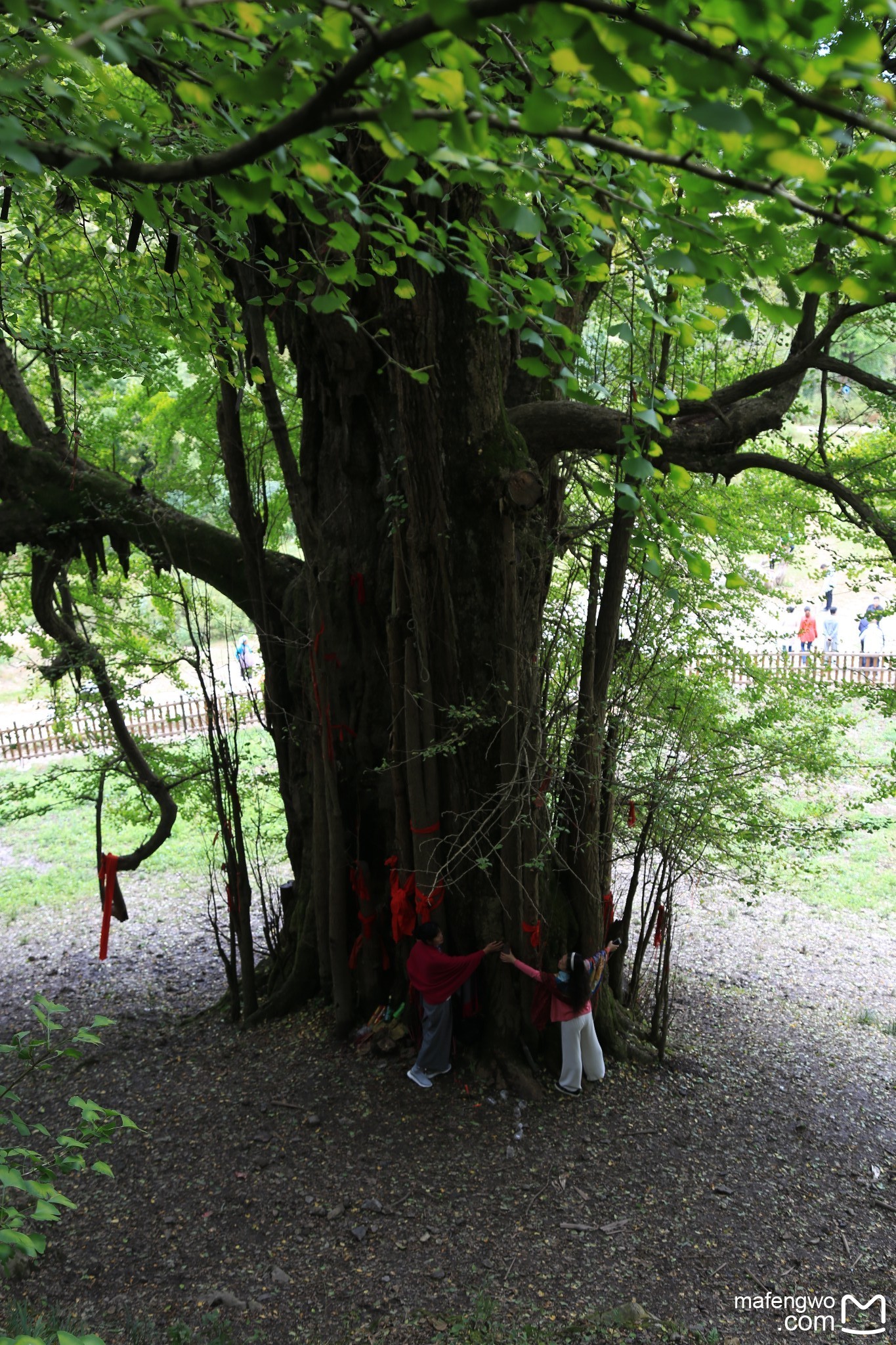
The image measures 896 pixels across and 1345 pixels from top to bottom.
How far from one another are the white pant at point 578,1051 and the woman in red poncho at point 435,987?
70 centimetres

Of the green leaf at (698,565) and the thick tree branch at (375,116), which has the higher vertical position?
the thick tree branch at (375,116)

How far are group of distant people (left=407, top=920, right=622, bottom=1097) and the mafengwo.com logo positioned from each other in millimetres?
1748

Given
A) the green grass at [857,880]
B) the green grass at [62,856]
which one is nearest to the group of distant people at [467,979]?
the green grass at [857,880]

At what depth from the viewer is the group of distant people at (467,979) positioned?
580cm

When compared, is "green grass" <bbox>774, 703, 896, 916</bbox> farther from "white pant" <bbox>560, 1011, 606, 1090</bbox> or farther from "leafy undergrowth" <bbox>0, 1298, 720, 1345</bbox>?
"leafy undergrowth" <bbox>0, 1298, 720, 1345</bbox>

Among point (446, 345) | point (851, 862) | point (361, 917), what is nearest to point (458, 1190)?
point (361, 917)

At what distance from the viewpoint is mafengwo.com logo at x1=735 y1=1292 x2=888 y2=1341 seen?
4.10 metres

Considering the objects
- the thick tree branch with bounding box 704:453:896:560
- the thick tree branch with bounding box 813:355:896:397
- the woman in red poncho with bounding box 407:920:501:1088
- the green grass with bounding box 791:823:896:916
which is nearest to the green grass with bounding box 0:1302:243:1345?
the woman in red poncho with bounding box 407:920:501:1088

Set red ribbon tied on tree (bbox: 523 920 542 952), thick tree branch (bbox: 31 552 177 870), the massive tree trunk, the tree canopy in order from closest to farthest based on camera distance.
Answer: the tree canopy < the massive tree trunk < red ribbon tied on tree (bbox: 523 920 542 952) < thick tree branch (bbox: 31 552 177 870)

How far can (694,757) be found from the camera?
6387 mm

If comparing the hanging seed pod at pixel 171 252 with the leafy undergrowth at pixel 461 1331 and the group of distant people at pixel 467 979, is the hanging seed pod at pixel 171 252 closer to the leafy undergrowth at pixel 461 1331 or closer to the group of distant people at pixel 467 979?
the group of distant people at pixel 467 979

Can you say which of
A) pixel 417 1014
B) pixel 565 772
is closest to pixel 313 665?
pixel 565 772

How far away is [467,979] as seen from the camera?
5.95 metres

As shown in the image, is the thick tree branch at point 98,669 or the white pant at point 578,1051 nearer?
the white pant at point 578,1051
